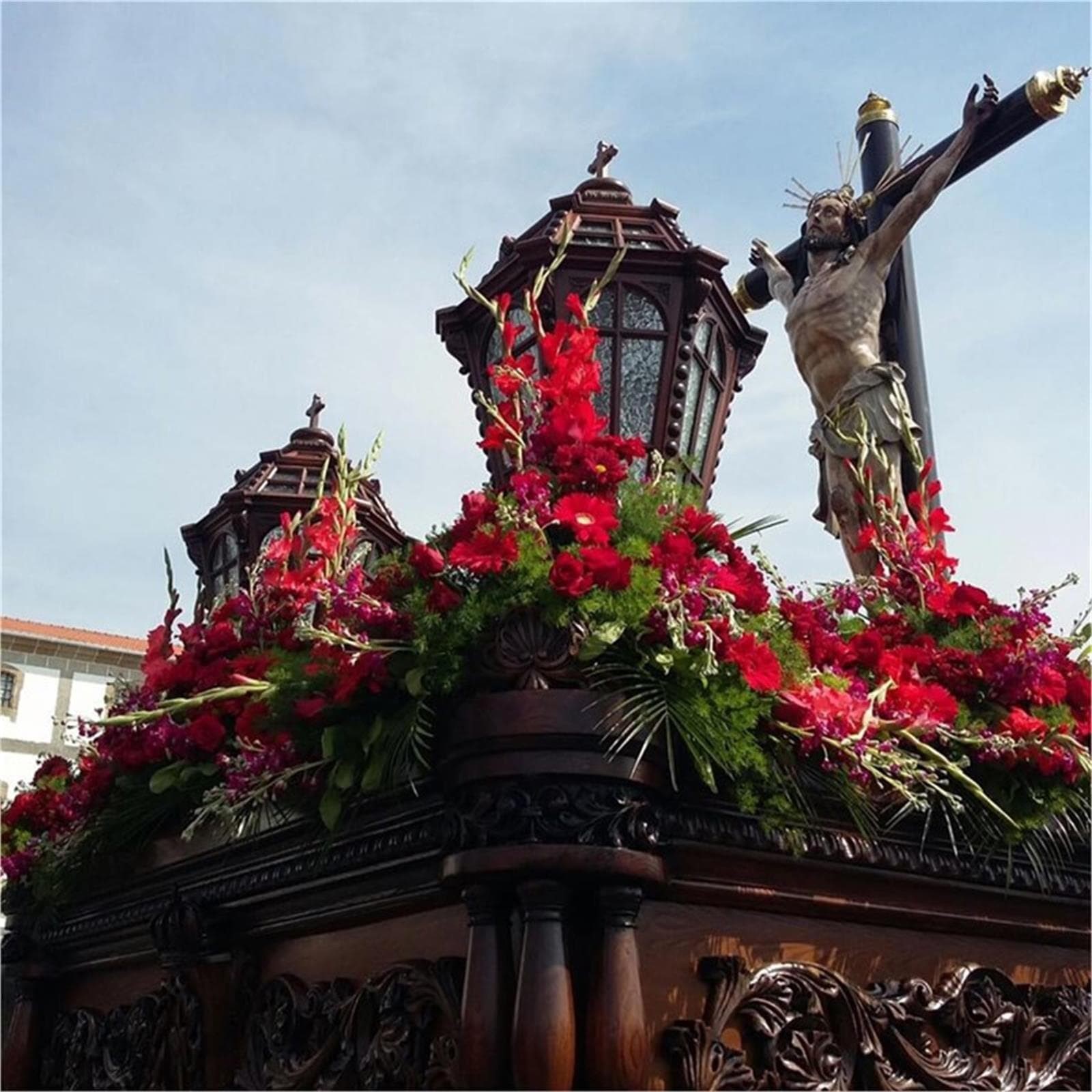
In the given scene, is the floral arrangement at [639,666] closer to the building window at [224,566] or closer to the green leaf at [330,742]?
the green leaf at [330,742]

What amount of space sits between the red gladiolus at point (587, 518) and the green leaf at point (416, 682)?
16.3 inches

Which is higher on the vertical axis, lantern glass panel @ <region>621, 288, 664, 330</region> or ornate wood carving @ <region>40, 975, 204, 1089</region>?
lantern glass panel @ <region>621, 288, 664, 330</region>

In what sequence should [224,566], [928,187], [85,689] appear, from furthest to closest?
[85,689]
[928,187]
[224,566]

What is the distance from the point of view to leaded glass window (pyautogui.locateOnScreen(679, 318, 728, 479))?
3.36 metres

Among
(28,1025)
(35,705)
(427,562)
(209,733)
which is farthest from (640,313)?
(35,705)

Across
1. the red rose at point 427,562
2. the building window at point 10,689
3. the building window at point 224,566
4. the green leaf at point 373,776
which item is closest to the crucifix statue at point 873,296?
the building window at point 224,566

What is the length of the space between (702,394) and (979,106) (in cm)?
291

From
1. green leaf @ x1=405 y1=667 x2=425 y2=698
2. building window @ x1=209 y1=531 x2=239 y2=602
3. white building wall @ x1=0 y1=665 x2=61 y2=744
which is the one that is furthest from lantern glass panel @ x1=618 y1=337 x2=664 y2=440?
white building wall @ x1=0 y1=665 x2=61 y2=744

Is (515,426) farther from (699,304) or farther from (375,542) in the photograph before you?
(375,542)

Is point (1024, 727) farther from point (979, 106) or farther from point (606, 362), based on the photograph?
point (979, 106)

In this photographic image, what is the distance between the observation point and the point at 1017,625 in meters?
3.40

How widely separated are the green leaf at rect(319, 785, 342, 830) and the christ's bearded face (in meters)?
4.04

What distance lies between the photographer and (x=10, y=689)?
27.0 metres

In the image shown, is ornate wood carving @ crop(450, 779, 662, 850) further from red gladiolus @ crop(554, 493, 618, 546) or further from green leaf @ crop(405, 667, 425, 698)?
red gladiolus @ crop(554, 493, 618, 546)
